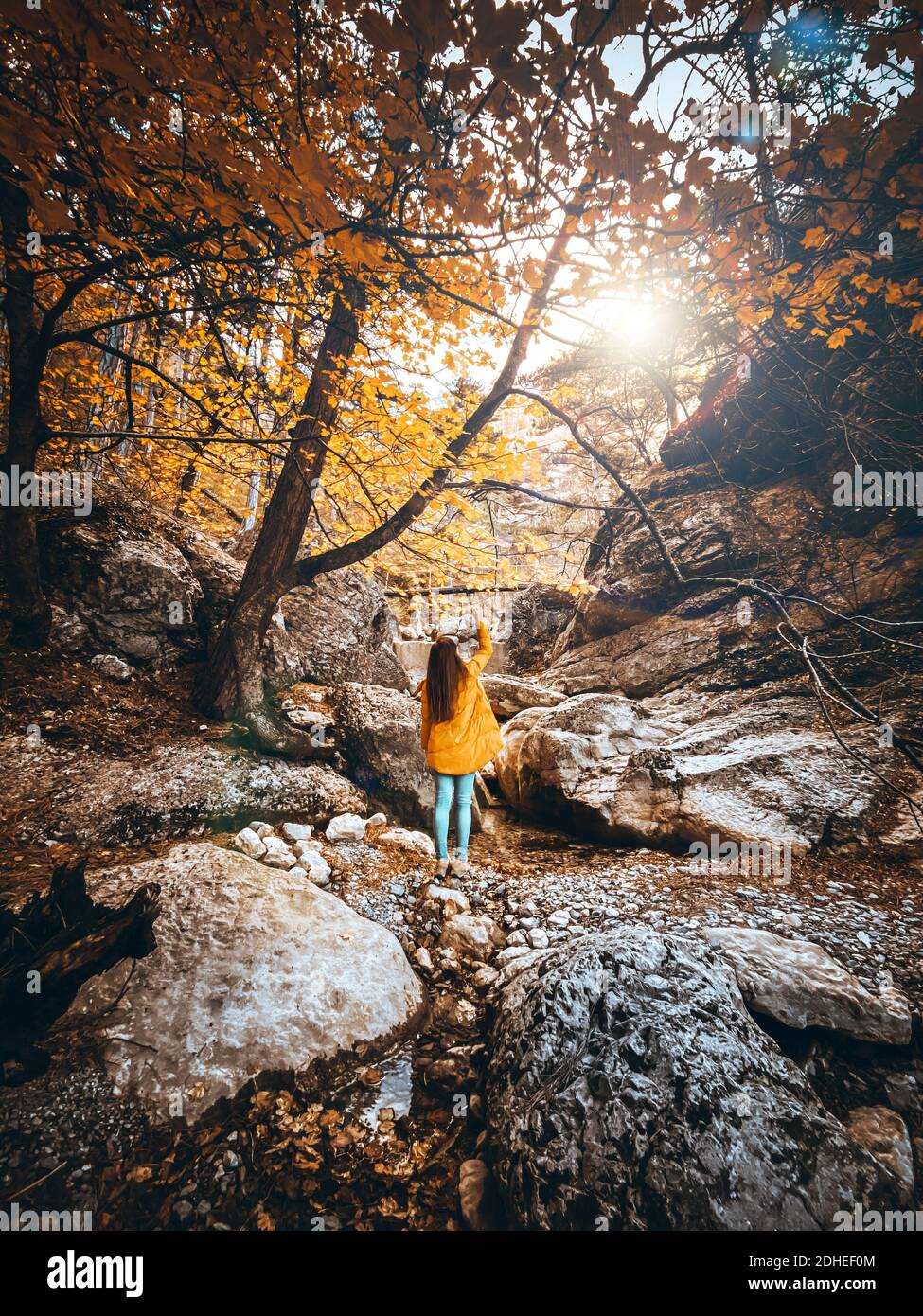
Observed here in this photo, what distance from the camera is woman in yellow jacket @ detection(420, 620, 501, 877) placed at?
4.21 metres

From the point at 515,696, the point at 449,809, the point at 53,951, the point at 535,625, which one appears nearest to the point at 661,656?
the point at 515,696

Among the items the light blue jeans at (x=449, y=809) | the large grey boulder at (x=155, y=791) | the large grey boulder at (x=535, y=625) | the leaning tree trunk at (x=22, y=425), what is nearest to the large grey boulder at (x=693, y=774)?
the light blue jeans at (x=449, y=809)

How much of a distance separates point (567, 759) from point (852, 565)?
6.13 metres

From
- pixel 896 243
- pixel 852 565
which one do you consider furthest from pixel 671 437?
pixel 896 243

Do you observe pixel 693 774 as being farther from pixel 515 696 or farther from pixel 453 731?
pixel 515 696

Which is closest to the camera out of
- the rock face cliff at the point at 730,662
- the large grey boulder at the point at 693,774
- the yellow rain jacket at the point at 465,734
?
the yellow rain jacket at the point at 465,734

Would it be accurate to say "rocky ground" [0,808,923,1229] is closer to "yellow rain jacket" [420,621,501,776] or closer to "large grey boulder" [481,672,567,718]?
"yellow rain jacket" [420,621,501,776]

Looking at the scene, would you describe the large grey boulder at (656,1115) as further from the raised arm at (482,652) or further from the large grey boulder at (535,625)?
the large grey boulder at (535,625)

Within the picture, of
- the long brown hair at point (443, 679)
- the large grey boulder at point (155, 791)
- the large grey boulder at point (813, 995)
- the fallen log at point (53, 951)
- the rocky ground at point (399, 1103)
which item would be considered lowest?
the rocky ground at point (399, 1103)

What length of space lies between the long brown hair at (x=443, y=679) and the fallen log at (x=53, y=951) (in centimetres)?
249

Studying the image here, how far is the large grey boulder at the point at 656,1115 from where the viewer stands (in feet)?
5.57

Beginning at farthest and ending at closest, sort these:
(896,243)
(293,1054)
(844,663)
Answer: (844,663)
(896,243)
(293,1054)
